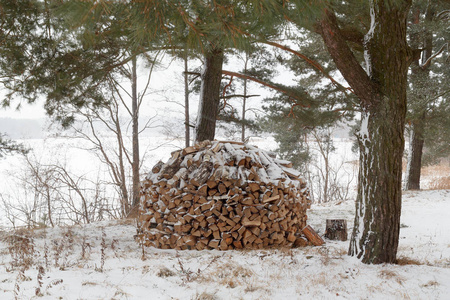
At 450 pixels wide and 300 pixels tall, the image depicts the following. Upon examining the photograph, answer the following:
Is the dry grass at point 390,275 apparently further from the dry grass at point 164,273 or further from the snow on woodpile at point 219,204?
the dry grass at point 164,273

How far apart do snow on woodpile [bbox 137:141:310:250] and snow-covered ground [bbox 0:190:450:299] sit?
29 centimetres

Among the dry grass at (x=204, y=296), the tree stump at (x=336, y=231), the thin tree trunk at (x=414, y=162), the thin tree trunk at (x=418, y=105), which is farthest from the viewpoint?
the thin tree trunk at (x=414, y=162)

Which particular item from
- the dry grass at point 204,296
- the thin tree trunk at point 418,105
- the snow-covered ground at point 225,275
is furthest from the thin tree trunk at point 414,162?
the dry grass at point 204,296

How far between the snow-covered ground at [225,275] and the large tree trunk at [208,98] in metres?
2.68

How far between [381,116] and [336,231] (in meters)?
2.38

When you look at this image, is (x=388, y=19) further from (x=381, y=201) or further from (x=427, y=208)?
(x=427, y=208)

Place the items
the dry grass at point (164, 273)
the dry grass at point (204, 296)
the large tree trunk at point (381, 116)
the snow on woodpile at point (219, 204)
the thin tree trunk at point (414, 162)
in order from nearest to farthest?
the dry grass at point (204, 296), the dry grass at point (164, 273), the large tree trunk at point (381, 116), the snow on woodpile at point (219, 204), the thin tree trunk at point (414, 162)

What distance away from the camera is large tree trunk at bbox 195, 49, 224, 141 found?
6.20 meters

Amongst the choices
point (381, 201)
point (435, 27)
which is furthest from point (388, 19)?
point (435, 27)

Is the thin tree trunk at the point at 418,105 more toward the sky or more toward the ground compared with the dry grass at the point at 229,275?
more toward the sky

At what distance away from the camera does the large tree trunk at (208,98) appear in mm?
6199

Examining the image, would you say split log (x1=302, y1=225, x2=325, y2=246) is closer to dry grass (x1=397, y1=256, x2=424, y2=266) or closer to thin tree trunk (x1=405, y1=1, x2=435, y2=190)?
dry grass (x1=397, y1=256, x2=424, y2=266)

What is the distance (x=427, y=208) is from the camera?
7.75 m

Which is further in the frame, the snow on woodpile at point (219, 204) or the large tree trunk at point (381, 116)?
the snow on woodpile at point (219, 204)
